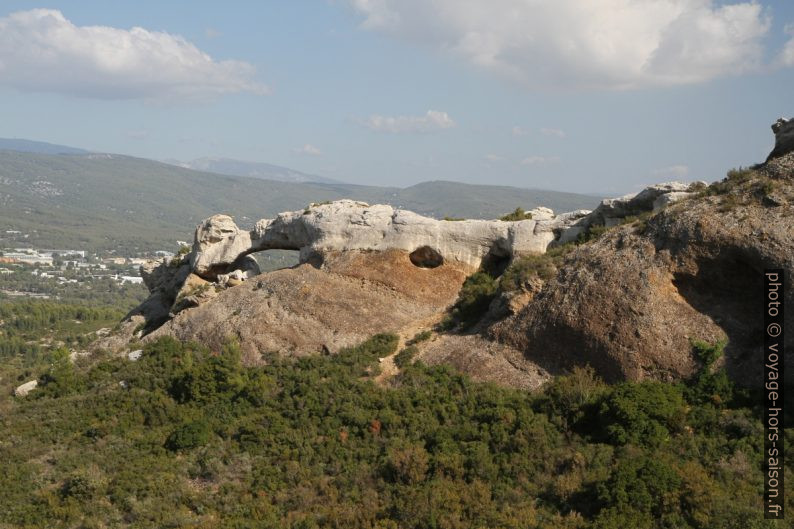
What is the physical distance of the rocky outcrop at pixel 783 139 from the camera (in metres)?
21.6

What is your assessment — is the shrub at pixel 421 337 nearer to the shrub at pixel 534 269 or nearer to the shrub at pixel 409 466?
the shrub at pixel 534 269

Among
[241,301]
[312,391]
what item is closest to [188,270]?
[241,301]

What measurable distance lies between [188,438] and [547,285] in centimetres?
1163

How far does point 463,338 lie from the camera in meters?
22.3

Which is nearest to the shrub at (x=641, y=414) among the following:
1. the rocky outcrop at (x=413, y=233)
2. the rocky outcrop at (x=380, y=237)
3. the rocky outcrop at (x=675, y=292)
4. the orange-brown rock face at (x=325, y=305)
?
the rocky outcrop at (x=675, y=292)

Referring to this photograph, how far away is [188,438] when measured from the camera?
19.9 m

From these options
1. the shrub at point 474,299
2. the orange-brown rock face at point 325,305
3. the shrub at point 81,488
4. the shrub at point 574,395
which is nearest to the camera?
the shrub at point 81,488

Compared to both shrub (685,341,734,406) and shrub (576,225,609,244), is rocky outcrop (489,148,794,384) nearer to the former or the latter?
shrub (685,341,734,406)

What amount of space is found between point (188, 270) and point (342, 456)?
776 inches

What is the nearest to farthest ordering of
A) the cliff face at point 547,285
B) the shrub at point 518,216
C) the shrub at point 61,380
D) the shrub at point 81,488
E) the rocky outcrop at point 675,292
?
1. the shrub at point 81,488
2. the rocky outcrop at point 675,292
3. the cliff face at point 547,285
4. the shrub at point 61,380
5. the shrub at point 518,216

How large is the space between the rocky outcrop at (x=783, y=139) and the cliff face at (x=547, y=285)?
10 cm

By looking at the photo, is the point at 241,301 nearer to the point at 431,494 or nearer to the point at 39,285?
the point at 431,494

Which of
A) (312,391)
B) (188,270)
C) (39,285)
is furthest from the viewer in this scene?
(39,285)

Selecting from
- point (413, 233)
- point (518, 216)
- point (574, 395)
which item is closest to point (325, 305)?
point (413, 233)
